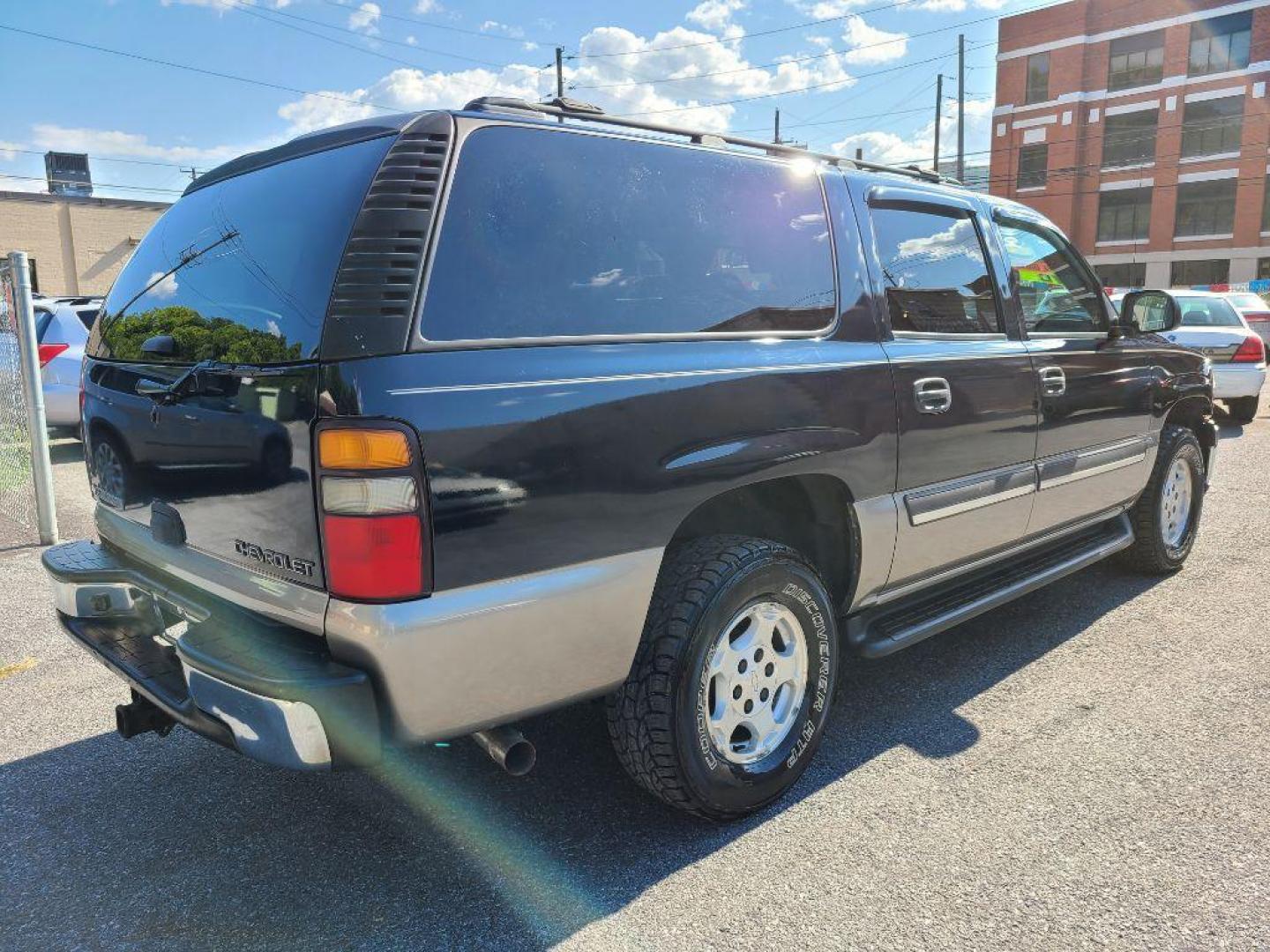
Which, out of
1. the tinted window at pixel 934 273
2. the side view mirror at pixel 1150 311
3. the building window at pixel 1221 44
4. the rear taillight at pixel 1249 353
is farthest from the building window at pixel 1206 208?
the tinted window at pixel 934 273

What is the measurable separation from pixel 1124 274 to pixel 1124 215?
2.85m

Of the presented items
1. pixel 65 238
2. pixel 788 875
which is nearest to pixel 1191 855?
pixel 788 875

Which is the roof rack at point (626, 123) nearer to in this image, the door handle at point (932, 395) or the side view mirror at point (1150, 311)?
the door handle at point (932, 395)

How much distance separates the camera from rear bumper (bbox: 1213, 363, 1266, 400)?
10.5 meters

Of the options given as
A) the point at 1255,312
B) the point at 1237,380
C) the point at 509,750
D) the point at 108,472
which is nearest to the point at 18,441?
the point at 108,472

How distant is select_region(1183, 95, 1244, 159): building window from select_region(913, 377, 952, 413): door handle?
157 feet

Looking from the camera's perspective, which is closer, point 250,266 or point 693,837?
point 250,266

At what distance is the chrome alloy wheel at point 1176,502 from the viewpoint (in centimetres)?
493

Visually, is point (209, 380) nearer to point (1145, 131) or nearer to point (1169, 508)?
point (1169, 508)

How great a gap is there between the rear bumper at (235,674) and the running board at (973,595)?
1.77 metres

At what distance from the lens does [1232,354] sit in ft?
35.0

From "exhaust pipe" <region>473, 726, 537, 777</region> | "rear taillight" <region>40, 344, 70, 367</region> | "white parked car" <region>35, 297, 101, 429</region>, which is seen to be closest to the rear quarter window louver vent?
"exhaust pipe" <region>473, 726, 537, 777</region>

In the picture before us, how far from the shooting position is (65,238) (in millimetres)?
39188

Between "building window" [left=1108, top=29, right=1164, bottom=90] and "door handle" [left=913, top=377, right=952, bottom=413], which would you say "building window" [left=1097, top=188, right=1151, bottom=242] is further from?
"door handle" [left=913, top=377, right=952, bottom=413]
